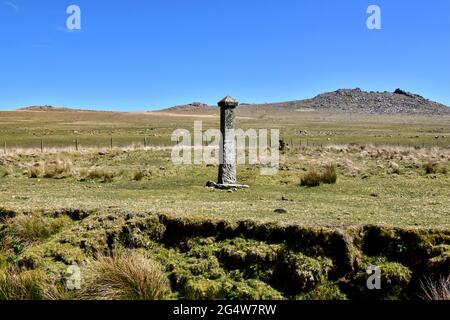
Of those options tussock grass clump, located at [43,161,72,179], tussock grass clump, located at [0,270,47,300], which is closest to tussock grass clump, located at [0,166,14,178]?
tussock grass clump, located at [43,161,72,179]

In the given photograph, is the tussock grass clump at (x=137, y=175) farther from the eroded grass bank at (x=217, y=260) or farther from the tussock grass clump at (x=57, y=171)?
the eroded grass bank at (x=217, y=260)

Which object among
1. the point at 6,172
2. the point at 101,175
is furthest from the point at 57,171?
the point at 101,175

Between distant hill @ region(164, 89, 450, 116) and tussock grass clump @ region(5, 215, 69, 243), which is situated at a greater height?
distant hill @ region(164, 89, 450, 116)

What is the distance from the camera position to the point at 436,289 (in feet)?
28.7

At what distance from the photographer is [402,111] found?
166500 millimetres

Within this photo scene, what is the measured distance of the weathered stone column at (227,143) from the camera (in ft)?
62.6

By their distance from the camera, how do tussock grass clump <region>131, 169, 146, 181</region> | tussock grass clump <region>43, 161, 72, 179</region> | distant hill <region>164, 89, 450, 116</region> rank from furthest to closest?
distant hill <region>164, 89, 450, 116</region> → tussock grass clump <region>43, 161, 72, 179</region> → tussock grass clump <region>131, 169, 146, 181</region>

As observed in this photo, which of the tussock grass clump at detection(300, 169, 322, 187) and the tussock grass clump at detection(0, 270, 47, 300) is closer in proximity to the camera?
the tussock grass clump at detection(0, 270, 47, 300)

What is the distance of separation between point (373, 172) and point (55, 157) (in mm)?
20990

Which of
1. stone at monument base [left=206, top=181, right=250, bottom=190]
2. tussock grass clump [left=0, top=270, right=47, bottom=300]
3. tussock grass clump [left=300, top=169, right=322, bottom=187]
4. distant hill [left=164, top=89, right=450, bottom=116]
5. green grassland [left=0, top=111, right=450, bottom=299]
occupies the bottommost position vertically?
tussock grass clump [left=0, top=270, right=47, bottom=300]

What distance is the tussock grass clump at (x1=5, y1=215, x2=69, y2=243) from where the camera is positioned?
11.1 m

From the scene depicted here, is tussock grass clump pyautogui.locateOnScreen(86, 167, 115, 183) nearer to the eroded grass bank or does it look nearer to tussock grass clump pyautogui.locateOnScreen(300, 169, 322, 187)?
tussock grass clump pyautogui.locateOnScreen(300, 169, 322, 187)

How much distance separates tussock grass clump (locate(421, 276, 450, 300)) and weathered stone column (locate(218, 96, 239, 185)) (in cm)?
1094
